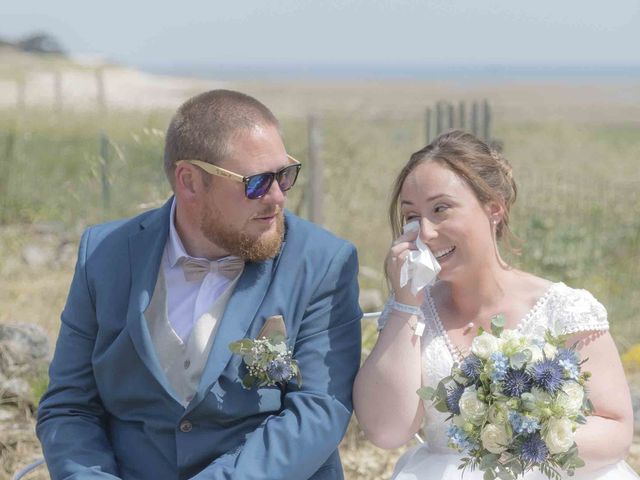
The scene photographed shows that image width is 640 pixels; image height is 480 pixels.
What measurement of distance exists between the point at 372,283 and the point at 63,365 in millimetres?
5663

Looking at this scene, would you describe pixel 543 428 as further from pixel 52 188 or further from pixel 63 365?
pixel 52 188

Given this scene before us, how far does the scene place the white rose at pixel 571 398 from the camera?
10.2 ft

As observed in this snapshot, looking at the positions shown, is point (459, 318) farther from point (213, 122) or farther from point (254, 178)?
point (213, 122)

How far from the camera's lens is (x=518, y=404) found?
3125 millimetres

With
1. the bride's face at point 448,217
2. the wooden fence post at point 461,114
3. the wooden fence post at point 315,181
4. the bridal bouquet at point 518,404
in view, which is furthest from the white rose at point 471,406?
the wooden fence post at point 461,114

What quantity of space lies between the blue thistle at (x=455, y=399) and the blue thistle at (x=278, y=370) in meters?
0.55

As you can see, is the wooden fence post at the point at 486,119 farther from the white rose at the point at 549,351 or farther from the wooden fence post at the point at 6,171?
the white rose at the point at 549,351

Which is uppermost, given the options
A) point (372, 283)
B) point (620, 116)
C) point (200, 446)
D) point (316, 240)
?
point (316, 240)

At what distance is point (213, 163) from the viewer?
3.66m

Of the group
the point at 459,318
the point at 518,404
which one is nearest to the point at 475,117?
the point at 459,318

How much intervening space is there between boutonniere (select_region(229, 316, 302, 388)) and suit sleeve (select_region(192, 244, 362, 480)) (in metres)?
0.11

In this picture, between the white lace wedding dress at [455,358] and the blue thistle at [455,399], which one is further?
the white lace wedding dress at [455,358]

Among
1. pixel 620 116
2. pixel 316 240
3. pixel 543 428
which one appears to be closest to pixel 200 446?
pixel 316 240

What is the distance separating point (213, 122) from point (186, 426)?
1039 millimetres
